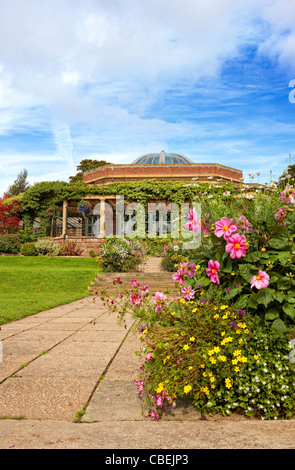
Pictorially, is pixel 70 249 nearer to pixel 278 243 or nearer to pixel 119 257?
pixel 119 257

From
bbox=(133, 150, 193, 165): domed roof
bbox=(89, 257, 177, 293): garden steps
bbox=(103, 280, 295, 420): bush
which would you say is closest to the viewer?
bbox=(103, 280, 295, 420): bush

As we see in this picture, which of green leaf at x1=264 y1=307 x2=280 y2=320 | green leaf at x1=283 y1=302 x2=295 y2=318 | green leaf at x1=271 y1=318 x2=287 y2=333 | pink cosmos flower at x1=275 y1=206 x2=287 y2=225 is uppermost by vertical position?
pink cosmos flower at x1=275 y1=206 x2=287 y2=225

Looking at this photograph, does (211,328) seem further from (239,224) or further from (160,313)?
(239,224)

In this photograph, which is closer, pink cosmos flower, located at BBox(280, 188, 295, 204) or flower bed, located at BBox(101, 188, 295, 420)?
flower bed, located at BBox(101, 188, 295, 420)

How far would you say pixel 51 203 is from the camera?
86.8ft

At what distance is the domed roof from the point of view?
3347cm

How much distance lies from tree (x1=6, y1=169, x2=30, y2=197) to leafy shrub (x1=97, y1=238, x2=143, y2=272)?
34.5m

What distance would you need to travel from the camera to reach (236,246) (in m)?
2.97

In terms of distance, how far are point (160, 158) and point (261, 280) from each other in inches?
1247

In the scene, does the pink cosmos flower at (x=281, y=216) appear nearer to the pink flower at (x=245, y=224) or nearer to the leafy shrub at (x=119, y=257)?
the pink flower at (x=245, y=224)

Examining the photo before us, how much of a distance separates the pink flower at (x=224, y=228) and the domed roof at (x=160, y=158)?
30508 millimetres

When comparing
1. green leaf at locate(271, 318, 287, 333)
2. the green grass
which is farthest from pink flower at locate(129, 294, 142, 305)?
the green grass

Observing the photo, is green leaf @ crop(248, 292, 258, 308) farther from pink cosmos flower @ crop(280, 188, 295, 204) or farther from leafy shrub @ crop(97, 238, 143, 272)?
Answer: leafy shrub @ crop(97, 238, 143, 272)

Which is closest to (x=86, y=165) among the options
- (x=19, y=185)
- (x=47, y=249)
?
(x=19, y=185)
